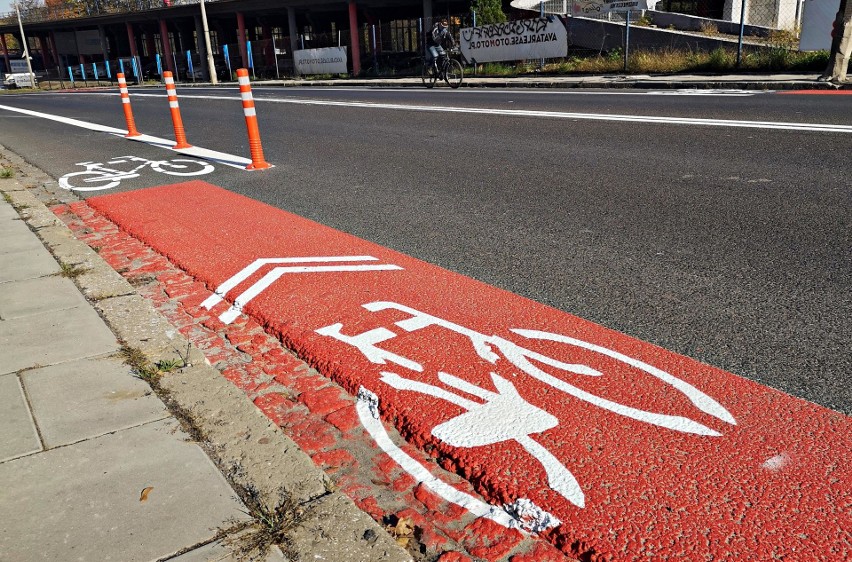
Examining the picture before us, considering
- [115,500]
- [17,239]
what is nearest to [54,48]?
[17,239]

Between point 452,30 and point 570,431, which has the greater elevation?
point 452,30

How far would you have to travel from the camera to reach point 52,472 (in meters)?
2.45

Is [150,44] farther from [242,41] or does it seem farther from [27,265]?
[27,265]

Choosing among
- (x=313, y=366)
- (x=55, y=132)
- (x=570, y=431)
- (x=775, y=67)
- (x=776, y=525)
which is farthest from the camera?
(x=775, y=67)

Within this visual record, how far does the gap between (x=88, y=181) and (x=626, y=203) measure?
6.44 meters

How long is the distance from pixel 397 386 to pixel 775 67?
20.4m

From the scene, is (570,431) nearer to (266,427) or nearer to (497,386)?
(497,386)

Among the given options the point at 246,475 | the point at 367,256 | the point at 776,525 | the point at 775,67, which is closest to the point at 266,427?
the point at 246,475

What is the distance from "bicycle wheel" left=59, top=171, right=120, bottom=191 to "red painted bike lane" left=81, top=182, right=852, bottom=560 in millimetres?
4574

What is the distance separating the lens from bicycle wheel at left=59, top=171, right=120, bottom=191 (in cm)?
816

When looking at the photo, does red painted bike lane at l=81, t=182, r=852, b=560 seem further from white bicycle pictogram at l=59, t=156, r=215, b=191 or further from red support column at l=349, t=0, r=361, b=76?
red support column at l=349, t=0, r=361, b=76

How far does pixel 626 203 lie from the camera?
20.1 feet

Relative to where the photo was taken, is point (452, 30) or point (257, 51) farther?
point (257, 51)

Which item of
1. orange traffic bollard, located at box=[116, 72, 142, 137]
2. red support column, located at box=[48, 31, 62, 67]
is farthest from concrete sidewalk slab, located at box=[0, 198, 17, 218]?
red support column, located at box=[48, 31, 62, 67]
